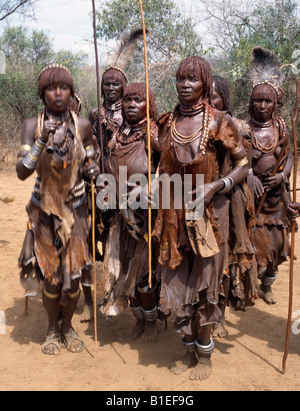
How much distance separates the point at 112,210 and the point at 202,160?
3.82 ft

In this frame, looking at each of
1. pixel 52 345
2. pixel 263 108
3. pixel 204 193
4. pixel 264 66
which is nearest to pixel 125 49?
pixel 264 66

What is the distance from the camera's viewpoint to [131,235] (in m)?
3.54

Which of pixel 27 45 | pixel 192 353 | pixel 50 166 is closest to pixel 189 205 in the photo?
pixel 50 166

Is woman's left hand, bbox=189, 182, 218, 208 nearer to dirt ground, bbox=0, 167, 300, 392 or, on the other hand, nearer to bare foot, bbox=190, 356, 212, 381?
bare foot, bbox=190, 356, 212, 381

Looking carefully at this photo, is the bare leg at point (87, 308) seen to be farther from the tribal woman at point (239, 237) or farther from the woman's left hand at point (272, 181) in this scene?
the woman's left hand at point (272, 181)

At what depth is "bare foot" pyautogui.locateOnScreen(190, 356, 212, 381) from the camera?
316 centimetres

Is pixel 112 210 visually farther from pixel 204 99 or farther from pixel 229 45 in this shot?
pixel 229 45

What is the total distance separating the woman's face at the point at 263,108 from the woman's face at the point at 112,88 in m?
1.32

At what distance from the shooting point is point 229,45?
40.0 ft

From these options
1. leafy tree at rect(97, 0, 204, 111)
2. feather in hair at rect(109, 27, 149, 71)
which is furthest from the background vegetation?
feather in hair at rect(109, 27, 149, 71)

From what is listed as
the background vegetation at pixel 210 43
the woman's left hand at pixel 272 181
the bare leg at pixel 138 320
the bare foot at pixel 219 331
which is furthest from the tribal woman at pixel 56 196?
the background vegetation at pixel 210 43

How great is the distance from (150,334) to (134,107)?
1.96 m

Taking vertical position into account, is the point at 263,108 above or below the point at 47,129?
above

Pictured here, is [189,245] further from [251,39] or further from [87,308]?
[251,39]
